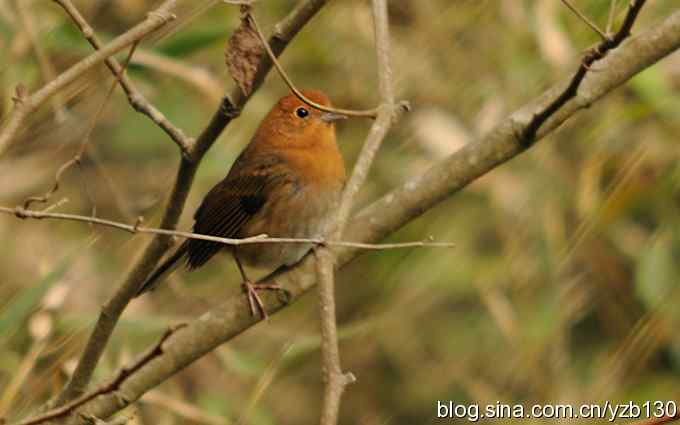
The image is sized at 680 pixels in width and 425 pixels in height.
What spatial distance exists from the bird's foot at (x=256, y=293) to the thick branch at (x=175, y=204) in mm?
430

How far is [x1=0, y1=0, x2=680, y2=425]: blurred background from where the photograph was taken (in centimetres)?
568

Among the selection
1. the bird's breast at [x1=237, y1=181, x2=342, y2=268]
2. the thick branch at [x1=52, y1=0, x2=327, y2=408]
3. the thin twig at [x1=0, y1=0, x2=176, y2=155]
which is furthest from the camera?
the bird's breast at [x1=237, y1=181, x2=342, y2=268]

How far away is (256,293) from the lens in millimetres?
4000

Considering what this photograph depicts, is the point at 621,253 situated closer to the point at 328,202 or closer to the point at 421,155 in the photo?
the point at 421,155

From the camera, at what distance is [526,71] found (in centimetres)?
619

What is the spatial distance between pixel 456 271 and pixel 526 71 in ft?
3.42

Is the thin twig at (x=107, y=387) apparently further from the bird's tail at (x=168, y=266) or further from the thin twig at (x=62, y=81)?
the bird's tail at (x=168, y=266)

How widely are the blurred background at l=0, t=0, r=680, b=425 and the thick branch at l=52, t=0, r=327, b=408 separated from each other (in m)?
1.49

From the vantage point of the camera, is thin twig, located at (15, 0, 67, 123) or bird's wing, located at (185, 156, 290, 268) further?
bird's wing, located at (185, 156, 290, 268)

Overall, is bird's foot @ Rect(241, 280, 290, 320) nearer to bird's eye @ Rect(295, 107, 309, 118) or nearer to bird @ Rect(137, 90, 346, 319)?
bird @ Rect(137, 90, 346, 319)

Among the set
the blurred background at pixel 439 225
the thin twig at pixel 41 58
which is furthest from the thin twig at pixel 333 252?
the blurred background at pixel 439 225

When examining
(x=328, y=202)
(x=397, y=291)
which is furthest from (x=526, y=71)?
(x=328, y=202)

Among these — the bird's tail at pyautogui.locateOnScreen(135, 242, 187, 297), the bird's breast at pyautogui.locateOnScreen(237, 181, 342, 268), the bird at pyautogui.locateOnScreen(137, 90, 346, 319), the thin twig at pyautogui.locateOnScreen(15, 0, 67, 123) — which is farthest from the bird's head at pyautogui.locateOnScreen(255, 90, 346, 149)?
the thin twig at pyautogui.locateOnScreen(15, 0, 67, 123)

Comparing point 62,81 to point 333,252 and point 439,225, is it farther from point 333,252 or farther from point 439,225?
point 439,225
